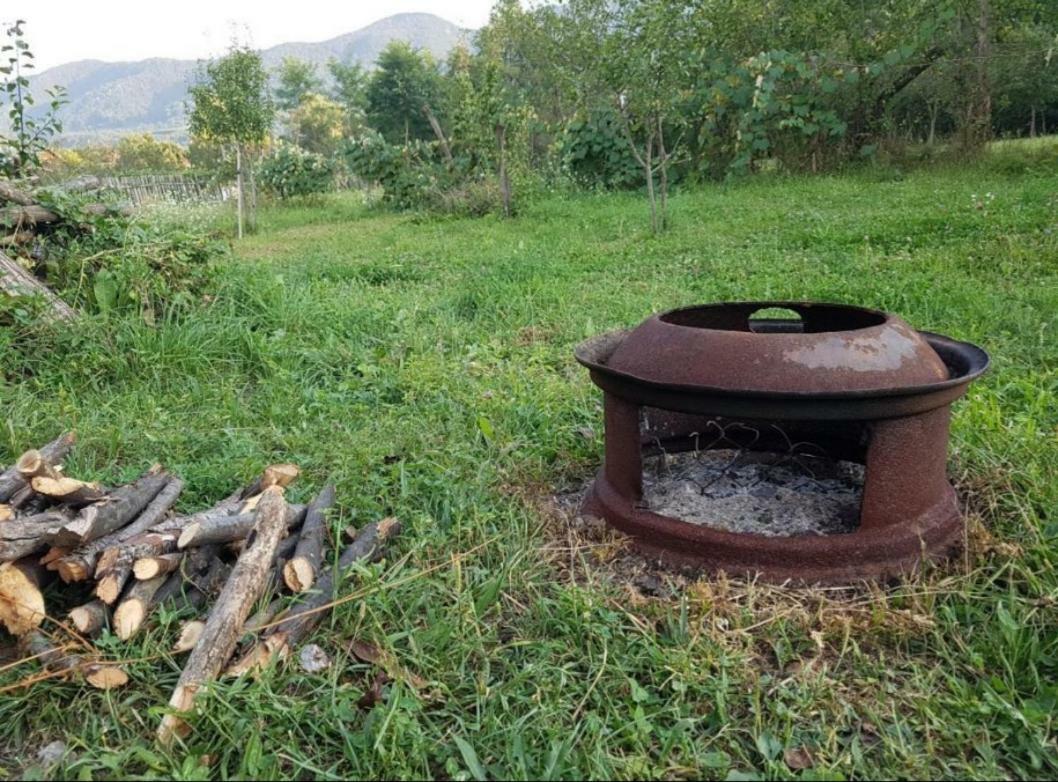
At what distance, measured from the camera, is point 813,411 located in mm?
2277

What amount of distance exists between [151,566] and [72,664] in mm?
323

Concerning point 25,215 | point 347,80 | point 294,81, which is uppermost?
point 294,81

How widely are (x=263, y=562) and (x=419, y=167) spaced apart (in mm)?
13639

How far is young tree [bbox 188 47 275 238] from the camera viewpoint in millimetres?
12977

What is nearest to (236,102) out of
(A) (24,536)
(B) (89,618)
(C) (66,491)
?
(C) (66,491)

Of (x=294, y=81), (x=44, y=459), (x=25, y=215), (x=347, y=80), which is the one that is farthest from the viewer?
(x=294, y=81)

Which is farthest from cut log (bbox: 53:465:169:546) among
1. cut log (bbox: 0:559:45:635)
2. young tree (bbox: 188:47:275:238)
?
young tree (bbox: 188:47:275:238)

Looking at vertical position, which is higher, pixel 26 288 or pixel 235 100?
pixel 235 100

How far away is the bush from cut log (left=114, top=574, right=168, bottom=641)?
1730 cm

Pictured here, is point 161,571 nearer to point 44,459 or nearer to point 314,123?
point 44,459

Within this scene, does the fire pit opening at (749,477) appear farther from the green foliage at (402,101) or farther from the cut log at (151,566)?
the green foliage at (402,101)

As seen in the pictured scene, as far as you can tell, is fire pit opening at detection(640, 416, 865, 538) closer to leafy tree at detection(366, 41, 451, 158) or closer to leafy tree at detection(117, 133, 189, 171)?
leafy tree at detection(366, 41, 451, 158)

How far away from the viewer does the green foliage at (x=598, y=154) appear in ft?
47.9

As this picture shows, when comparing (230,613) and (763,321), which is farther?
(763,321)
